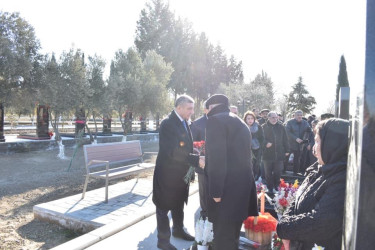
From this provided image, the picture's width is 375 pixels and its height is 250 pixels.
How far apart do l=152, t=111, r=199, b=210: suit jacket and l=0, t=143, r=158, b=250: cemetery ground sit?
182 cm

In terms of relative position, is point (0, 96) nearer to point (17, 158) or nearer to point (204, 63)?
point (17, 158)

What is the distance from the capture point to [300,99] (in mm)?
45438

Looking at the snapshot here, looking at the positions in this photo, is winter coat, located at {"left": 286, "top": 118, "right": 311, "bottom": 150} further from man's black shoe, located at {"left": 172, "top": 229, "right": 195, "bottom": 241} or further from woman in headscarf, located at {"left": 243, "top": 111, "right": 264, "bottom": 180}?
man's black shoe, located at {"left": 172, "top": 229, "right": 195, "bottom": 241}

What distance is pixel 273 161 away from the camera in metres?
6.44

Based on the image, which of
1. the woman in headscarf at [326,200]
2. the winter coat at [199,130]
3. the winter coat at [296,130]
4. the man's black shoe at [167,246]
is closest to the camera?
the woman in headscarf at [326,200]

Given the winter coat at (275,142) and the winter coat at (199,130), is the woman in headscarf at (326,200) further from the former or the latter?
the winter coat at (275,142)

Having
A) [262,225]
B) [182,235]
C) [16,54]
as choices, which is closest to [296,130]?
[182,235]

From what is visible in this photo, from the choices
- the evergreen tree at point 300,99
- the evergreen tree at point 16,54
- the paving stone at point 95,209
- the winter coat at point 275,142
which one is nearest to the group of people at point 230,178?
the paving stone at point 95,209

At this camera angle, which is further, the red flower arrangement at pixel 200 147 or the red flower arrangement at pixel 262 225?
the red flower arrangement at pixel 200 147

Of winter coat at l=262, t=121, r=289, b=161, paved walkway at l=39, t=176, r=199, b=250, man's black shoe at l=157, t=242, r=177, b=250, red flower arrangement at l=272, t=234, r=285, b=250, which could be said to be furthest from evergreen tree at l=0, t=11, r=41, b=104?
red flower arrangement at l=272, t=234, r=285, b=250

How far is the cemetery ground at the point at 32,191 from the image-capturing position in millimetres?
4381

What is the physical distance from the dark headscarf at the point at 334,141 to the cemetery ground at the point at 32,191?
12.8 ft

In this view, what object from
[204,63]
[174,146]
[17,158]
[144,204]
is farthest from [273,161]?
[204,63]

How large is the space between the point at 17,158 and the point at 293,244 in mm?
12218
